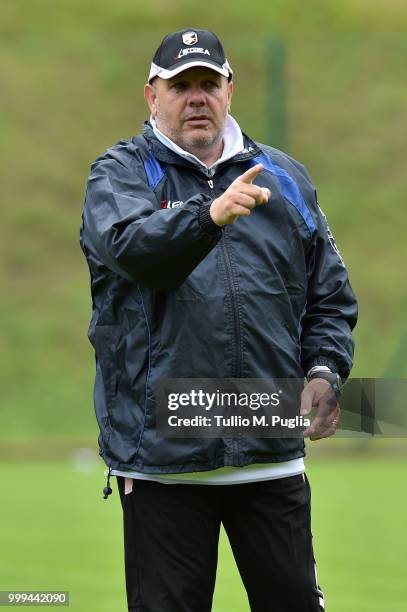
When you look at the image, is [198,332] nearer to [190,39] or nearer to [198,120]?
[198,120]

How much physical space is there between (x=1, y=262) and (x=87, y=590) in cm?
1043

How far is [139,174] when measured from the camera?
3287 millimetres

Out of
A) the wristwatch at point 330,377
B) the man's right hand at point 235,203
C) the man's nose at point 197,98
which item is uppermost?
the man's nose at point 197,98

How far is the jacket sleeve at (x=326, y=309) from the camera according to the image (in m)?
3.44

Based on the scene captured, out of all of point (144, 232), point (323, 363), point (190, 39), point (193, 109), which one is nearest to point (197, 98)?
point (193, 109)

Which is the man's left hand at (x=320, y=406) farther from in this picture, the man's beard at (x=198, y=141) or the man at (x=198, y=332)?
the man's beard at (x=198, y=141)

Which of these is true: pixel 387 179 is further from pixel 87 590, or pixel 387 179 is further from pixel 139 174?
pixel 139 174

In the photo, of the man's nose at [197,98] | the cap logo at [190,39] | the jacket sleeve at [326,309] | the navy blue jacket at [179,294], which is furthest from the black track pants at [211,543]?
the cap logo at [190,39]

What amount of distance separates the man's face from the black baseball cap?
0.06 ft

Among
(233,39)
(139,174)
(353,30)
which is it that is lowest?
(139,174)

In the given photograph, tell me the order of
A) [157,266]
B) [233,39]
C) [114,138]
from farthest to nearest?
[114,138]
[233,39]
[157,266]

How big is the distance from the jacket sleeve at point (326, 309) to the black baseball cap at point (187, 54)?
479 millimetres

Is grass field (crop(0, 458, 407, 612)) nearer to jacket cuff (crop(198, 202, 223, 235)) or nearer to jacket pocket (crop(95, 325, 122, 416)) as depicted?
jacket pocket (crop(95, 325, 122, 416))

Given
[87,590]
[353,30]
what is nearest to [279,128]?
[353,30]
